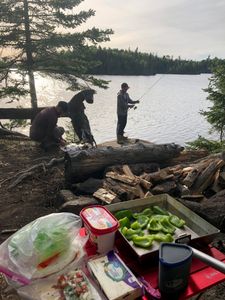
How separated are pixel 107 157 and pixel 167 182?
52.2 inches

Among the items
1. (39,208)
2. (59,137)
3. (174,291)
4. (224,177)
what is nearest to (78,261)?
(174,291)

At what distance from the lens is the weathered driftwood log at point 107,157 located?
550 cm

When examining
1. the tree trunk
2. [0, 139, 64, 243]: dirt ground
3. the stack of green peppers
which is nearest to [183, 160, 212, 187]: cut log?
[0, 139, 64, 243]: dirt ground

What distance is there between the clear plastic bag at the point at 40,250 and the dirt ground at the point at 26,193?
1.40 meters

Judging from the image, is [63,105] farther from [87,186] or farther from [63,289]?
[63,289]

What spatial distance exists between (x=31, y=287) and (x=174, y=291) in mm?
927

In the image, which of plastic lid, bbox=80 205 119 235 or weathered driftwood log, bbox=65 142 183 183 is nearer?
plastic lid, bbox=80 205 119 235

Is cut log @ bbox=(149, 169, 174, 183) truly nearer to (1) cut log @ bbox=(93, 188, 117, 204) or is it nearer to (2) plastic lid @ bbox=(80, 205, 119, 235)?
(1) cut log @ bbox=(93, 188, 117, 204)

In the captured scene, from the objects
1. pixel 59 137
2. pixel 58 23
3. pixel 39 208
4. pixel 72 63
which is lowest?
pixel 39 208

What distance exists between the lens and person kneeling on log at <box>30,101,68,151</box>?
25.7 feet

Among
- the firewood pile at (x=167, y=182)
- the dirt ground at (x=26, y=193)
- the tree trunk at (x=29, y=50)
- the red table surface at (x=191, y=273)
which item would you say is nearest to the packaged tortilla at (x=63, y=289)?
the red table surface at (x=191, y=273)

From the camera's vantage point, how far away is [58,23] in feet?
37.3

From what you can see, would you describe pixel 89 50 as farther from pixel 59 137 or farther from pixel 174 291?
pixel 174 291

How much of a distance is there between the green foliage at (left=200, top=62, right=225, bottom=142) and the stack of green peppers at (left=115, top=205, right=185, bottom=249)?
420 inches
